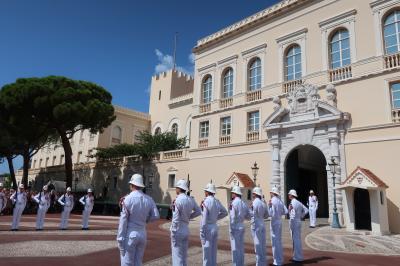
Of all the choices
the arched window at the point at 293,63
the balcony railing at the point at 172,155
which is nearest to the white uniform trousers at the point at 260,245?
the arched window at the point at 293,63

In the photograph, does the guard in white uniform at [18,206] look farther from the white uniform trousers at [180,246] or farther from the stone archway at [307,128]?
the stone archway at [307,128]

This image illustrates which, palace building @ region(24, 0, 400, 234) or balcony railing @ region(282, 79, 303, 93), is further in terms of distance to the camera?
balcony railing @ region(282, 79, 303, 93)

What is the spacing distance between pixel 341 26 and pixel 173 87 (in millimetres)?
26541

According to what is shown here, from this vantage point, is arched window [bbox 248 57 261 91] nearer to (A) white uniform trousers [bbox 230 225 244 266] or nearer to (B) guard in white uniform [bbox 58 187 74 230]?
(B) guard in white uniform [bbox 58 187 74 230]

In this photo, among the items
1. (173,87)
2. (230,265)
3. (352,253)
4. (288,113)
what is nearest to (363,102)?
(288,113)

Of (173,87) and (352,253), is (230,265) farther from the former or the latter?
(173,87)

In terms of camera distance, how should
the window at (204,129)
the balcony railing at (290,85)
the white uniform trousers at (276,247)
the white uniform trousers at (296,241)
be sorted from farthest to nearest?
the window at (204,129), the balcony railing at (290,85), the white uniform trousers at (296,241), the white uniform trousers at (276,247)

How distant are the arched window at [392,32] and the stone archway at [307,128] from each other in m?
3.61

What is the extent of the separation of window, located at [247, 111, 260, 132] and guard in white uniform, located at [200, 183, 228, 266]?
16553 millimetres

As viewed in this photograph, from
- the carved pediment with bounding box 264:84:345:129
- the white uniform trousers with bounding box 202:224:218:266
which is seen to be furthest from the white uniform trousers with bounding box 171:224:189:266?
the carved pediment with bounding box 264:84:345:129

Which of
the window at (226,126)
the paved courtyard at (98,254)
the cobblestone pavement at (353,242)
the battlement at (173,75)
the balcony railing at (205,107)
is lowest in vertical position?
the paved courtyard at (98,254)

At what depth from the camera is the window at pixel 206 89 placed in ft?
92.6

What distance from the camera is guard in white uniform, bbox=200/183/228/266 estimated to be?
7230 mm

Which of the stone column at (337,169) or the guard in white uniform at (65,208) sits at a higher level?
the stone column at (337,169)
